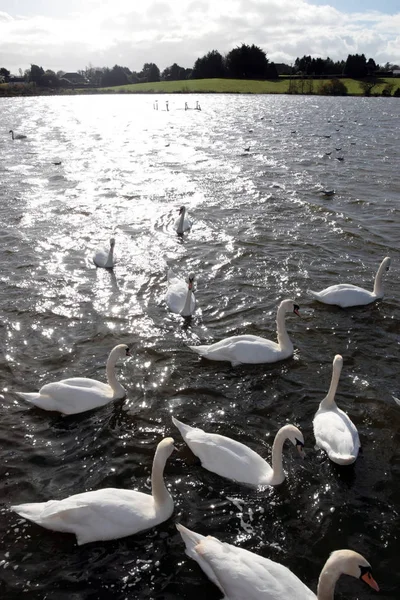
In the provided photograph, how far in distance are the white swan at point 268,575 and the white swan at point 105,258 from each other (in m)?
8.87

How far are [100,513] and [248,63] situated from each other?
149270 mm

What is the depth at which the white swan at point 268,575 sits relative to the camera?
471cm

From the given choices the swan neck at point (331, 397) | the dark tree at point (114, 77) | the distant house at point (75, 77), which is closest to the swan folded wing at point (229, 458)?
the swan neck at point (331, 397)

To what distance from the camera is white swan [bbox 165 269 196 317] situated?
34.3 ft

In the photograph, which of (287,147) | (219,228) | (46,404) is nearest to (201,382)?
(46,404)

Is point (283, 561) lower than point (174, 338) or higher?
lower

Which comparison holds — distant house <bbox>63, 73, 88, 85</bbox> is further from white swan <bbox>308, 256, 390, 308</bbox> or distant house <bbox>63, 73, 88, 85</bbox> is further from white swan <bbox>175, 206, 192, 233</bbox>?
white swan <bbox>308, 256, 390, 308</bbox>

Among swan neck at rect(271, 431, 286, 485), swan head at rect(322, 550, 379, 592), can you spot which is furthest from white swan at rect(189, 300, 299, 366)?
swan head at rect(322, 550, 379, 592)

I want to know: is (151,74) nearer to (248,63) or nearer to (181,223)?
(248,63)

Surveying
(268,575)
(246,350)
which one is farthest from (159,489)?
(246,350)

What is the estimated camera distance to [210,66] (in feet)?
478

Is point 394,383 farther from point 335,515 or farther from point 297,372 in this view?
point 335,515

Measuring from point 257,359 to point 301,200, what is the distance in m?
12.3

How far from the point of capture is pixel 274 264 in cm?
1343
